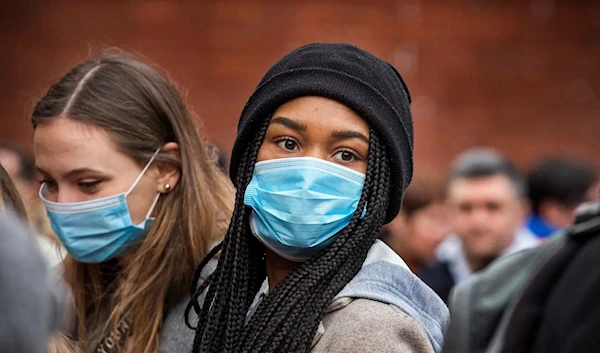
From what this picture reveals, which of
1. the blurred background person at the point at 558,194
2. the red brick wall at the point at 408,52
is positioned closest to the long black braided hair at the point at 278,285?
the blurred background person at the point at 558,194

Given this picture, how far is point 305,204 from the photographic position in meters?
2.38

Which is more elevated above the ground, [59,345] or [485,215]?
[59,345]

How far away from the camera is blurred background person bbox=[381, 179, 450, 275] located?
5.91 m

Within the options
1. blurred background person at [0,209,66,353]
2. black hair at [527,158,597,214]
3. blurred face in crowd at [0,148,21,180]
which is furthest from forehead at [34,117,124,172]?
black hair at [527,158,597,214]

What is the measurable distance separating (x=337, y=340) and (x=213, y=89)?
6938mm

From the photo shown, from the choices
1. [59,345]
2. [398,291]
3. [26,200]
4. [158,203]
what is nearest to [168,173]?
[158,203]

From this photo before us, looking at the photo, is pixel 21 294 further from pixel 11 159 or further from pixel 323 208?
pixel 11 159

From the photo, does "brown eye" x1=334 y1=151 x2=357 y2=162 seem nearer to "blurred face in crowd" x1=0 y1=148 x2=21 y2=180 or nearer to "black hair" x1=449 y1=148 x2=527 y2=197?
"black hair" x1=449 y1=148 x2=527 y2=197

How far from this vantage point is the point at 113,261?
10.4 ft

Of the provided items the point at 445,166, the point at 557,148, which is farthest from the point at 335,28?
the point at 557,148

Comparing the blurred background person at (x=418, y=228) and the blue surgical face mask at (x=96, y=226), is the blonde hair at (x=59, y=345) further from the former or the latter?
the blurred background person at (x=418, y=228)

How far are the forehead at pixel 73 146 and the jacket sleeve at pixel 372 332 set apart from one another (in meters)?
1.01

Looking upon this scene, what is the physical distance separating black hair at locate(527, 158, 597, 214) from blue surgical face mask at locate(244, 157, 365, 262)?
4.32 m

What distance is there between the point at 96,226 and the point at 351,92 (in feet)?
3.21
